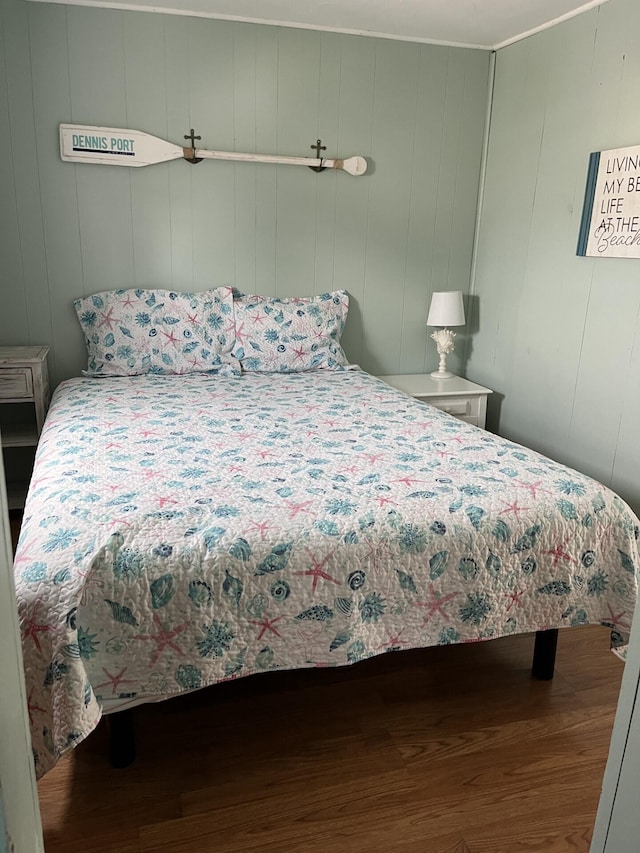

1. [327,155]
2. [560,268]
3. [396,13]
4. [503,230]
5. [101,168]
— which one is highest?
[396,13]

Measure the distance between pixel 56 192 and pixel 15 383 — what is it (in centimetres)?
96

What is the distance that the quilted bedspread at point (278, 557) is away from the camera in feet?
5.10

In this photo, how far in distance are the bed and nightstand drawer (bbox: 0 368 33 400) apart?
828 millimetres

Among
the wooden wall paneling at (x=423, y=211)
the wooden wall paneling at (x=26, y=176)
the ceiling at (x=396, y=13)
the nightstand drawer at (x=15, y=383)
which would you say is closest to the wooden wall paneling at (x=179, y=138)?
the ceiling at (x=396, y=13)

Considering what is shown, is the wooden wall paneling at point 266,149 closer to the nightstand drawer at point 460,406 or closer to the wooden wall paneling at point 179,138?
the wooden wall paneling at point 179,138

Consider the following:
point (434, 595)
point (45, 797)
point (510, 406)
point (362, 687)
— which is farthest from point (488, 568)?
point (510, 406)

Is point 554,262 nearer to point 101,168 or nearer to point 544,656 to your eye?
point 544,656

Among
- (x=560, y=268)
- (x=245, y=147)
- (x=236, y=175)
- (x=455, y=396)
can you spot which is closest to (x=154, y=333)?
(x=236, y=175)

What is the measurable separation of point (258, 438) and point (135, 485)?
0.57 m

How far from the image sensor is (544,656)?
2180 mm

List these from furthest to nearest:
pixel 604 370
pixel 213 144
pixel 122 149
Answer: pixel 213 144
pixel 122 149
pixel 604 370

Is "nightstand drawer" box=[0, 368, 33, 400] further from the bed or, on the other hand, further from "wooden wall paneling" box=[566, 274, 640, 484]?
"wooden wall paneling" box=[566, 274, 640, 484]

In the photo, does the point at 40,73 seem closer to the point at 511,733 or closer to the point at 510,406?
the point at 510,406

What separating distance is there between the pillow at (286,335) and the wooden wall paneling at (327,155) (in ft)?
0.70
